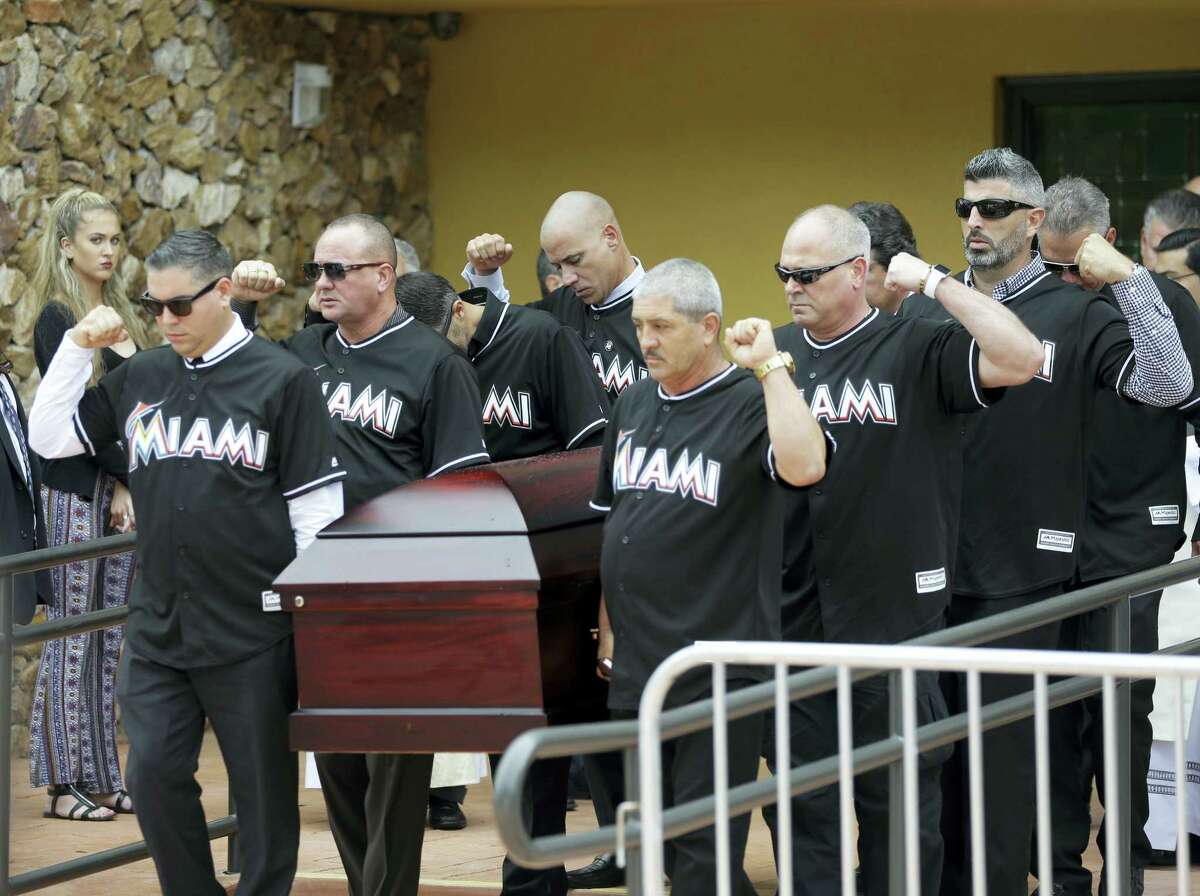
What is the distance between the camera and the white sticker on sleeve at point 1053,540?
16.8 feet

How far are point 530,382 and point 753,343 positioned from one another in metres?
1.74

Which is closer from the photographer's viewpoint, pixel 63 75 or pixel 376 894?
pixel 376 894

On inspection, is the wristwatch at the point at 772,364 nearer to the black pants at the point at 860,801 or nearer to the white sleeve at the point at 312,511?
the black pants at the point at 860,801

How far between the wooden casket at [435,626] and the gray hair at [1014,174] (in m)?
1.52

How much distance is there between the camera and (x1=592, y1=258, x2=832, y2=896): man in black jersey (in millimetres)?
4359

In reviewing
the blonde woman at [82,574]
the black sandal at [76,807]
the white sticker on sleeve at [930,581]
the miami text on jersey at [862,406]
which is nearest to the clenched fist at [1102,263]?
the miami text on jersey at [862,406]

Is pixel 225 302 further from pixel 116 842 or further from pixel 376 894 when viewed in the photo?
pixel 116 842

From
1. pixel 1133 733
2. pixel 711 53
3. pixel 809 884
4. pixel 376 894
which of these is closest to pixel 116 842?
pixel 376 894

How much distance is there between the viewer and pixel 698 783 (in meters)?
4.35

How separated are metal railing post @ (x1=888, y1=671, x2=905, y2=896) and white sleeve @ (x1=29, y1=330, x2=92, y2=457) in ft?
7.17

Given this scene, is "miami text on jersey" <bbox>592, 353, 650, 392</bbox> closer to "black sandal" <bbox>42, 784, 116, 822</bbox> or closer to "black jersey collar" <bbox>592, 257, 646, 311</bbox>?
"black jersey collar" <bbox>592, 257, 646, 311</bbox>

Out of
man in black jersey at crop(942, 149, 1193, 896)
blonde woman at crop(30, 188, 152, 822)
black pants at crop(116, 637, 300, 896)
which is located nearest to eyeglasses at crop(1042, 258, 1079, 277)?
man in black jersey at crop(942, 149, 1193, 896)

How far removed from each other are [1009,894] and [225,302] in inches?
94.2

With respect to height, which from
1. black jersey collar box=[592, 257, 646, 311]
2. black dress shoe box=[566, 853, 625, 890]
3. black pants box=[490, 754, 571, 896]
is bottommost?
black dress shoe box=[566, 853, 625, 890]
